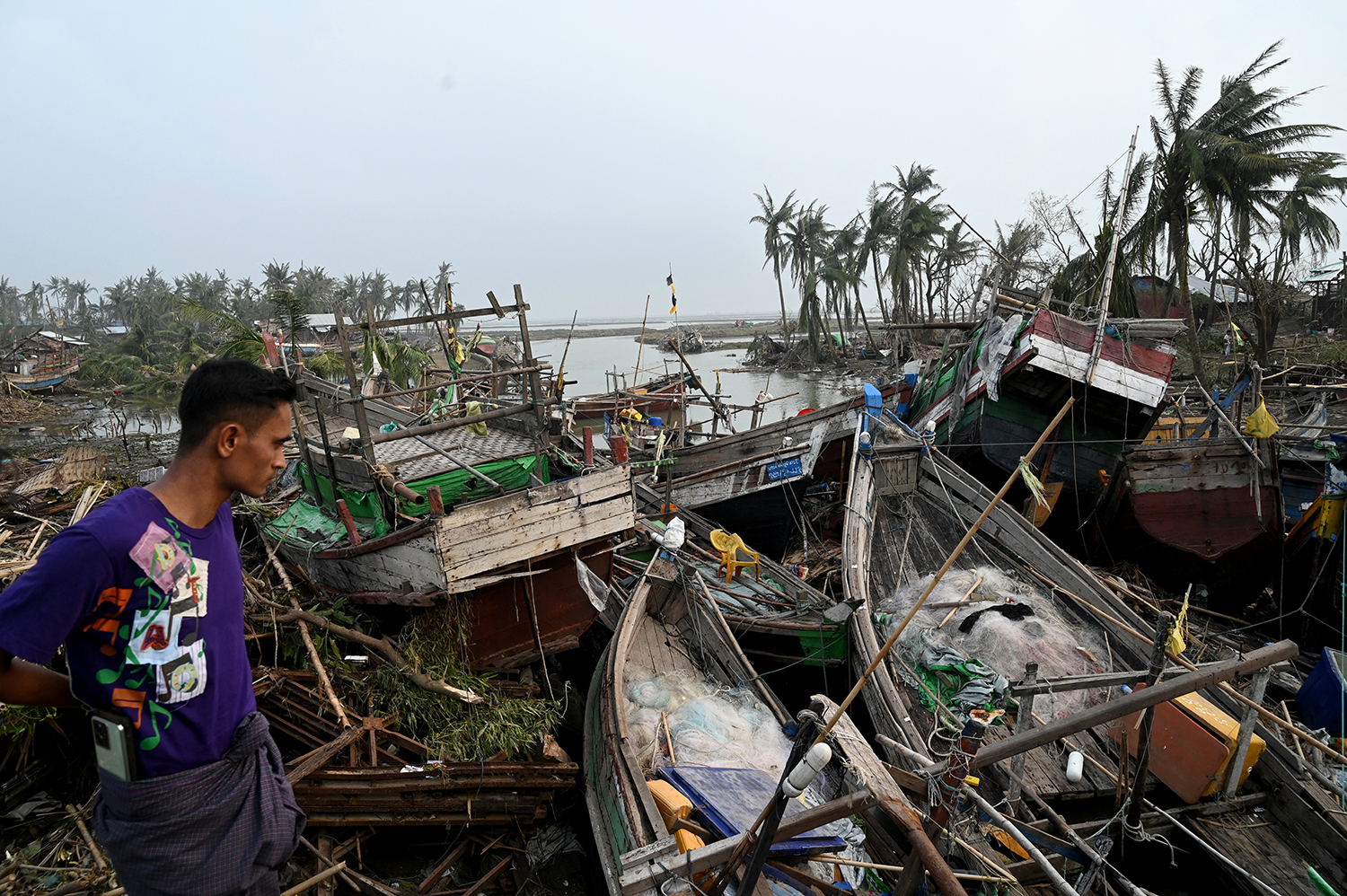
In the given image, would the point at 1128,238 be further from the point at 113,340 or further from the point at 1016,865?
the point at 113,340

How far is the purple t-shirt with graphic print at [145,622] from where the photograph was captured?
144 centimetres

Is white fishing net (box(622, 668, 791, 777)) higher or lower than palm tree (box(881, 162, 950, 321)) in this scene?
lower

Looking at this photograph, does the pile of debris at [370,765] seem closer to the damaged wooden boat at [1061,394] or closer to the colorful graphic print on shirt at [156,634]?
the colorful graphic print on shirt at [156,634]

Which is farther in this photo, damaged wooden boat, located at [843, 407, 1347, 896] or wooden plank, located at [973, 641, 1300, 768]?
damaged wooden boat, located at [843, 407, 1347, 896]

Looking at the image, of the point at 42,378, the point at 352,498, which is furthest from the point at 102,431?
the point at 352,498

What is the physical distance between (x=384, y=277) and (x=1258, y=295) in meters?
86.2

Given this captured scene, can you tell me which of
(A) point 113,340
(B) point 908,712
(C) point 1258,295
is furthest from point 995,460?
(A) point 113,340

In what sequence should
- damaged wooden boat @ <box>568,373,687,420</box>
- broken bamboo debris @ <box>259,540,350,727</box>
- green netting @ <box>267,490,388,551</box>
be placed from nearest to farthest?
broken bamboo debris @ <box>259,540,350,727</box>
green netting @ <box>267,490,388,551</box>
damaged wooden boat @ <box>568,373,687,420</box>

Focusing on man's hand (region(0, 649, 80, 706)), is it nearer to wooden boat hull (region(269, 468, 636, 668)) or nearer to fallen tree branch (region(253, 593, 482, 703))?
wooden boat hull (region(269, 468, 636, 668))

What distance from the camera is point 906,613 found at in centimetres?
699

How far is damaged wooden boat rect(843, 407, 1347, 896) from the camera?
13.0 ft

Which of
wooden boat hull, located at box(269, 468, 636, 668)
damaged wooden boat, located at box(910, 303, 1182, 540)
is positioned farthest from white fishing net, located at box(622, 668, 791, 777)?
damaged wooden boat, located at box(910, 303, 1182, 540)

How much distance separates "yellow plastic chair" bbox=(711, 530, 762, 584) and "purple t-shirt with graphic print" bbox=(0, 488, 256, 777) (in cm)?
646

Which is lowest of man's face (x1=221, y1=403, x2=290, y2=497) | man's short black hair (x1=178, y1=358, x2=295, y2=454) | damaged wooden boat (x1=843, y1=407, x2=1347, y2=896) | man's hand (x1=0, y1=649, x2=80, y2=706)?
damaged wooden boat (x1=843, y1=407, x2=1347, y2=896)
